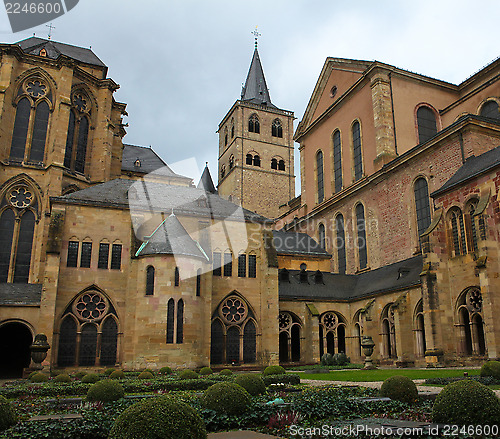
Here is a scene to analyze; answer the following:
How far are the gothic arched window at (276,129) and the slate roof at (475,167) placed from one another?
50.2m

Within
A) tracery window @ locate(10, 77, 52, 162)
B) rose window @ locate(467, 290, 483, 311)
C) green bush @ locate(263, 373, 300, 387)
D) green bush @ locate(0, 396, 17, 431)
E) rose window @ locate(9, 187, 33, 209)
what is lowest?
green bush @ locate(263, 373, 300, 387)

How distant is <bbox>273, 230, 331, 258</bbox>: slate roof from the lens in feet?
141

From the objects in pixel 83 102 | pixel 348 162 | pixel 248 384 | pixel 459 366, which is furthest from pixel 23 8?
pixel 348 162

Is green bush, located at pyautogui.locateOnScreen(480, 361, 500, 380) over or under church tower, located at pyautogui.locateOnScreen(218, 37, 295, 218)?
under

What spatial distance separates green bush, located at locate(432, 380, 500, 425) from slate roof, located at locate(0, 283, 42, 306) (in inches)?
1004

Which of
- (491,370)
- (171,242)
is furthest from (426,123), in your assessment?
(491,370)

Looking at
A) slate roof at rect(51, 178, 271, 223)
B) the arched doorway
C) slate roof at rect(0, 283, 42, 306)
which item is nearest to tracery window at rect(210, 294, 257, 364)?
slate roof at rect(51, 178, 271, 223)

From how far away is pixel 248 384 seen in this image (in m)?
12.9

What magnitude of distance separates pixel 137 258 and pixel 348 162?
2458 cm

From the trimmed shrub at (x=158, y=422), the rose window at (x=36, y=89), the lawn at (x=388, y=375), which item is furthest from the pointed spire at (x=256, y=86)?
the trimmed shrub at (x=158, y=422)

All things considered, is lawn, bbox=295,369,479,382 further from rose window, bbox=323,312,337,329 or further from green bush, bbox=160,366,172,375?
rose window, bbox=323,312,337,329

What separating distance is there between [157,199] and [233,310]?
9.38m

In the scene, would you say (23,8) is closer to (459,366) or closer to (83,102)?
(459,366)

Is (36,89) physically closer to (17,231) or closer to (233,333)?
(17,231)
